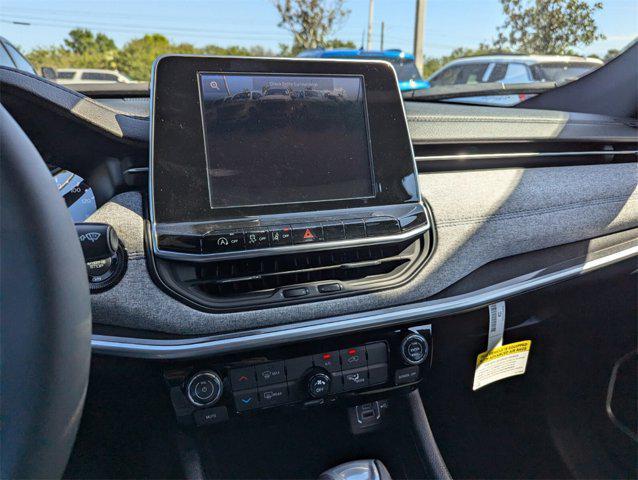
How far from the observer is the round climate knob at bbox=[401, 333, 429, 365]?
4.69 feet

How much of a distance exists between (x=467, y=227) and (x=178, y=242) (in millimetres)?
775

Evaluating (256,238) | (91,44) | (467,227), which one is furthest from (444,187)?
(91,44)

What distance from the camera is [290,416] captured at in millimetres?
1557

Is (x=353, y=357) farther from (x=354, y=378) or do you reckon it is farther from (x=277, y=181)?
(x=277, y=181)

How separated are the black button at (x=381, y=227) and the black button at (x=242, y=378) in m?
0.45

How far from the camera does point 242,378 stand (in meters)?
1.32

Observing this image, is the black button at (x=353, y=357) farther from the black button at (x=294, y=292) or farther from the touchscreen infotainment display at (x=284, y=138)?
the touchscreen infotainment display at (x=284, y=138)

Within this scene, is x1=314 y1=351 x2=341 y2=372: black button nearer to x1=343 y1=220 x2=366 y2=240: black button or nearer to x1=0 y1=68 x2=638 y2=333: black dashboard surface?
x1=0 y1=68 x2=638 y2=333: black dashboard surface

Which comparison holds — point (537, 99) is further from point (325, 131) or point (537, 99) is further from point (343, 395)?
point (343, 395)

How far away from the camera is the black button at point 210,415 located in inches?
52.2

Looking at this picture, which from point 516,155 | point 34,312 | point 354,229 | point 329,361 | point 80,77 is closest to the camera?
point 34,312

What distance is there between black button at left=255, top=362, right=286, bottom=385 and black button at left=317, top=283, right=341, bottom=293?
219mm

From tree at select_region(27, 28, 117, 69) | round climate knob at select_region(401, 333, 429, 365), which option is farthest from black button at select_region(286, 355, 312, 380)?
tree at select_region(27, 28, 117, 69)

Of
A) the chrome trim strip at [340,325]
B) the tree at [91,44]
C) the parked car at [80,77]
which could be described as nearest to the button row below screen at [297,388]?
the chrome trim strip at [340,325]
